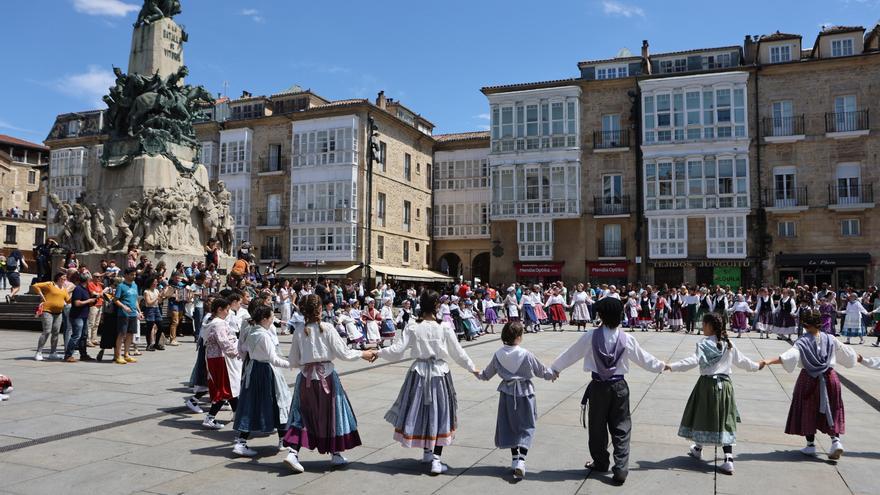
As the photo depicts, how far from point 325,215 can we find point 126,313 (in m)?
29.7

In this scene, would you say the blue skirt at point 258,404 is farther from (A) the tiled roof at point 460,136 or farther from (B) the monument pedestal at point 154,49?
(A) the tiled roof at point 460,136

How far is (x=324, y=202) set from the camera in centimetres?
4081

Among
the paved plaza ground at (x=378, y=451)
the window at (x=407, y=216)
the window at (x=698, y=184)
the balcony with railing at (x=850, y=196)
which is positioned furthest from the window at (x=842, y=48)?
the paved plaza ground at (x=378, y=451)

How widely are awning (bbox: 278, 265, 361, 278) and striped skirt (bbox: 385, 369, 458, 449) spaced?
108 ft

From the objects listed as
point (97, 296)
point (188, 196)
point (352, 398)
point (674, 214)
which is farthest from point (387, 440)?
point (674, 214)

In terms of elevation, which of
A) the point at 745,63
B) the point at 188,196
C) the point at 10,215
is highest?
the point at 745,63

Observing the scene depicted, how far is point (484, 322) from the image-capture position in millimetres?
22828

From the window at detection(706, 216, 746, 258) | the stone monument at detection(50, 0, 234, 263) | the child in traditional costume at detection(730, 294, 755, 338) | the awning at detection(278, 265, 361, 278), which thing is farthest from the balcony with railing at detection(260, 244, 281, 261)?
the child in traditional costume at detection(730, 294, 755, 338)

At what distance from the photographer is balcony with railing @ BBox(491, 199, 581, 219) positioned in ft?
121

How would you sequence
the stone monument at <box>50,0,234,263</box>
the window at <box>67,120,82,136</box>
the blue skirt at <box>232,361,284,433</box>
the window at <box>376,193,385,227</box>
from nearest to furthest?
the blue skirt at <box>232,361,284,433</box>
the stone monument at <box>50,0,234,263</box>
the window at <box>376,193,385,227</box>
the window at <box>67,120,82,136</box>

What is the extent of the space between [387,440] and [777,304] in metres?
19.1

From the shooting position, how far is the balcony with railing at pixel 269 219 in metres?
42.4

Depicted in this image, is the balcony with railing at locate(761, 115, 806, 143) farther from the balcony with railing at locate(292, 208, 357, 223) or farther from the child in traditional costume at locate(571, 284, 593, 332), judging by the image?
the balcony with railing at locate(292, 208, 357, 223)

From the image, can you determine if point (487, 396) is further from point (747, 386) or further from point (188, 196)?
point (188, 196)
